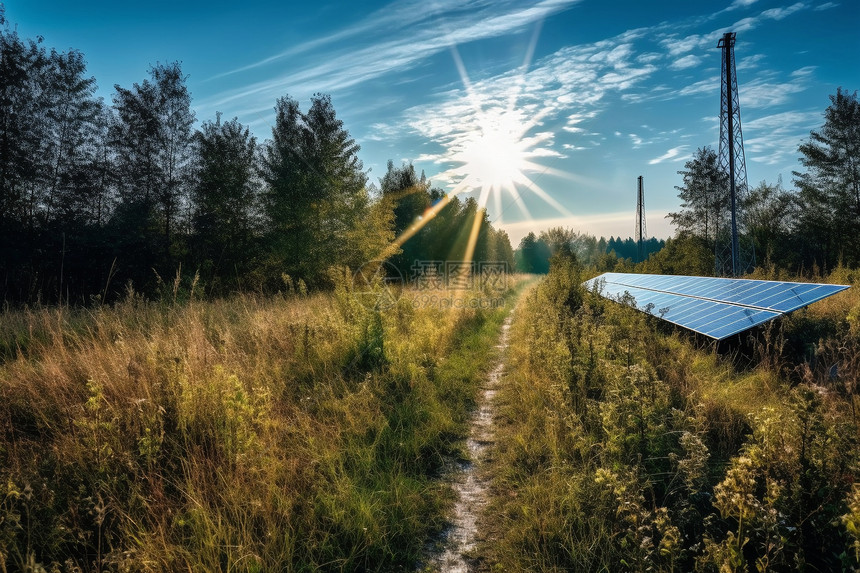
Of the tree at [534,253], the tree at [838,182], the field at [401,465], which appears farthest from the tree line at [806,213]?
the tree at [534,253]

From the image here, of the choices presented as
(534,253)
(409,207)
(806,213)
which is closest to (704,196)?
(806,213)

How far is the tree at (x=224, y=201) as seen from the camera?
23.9m

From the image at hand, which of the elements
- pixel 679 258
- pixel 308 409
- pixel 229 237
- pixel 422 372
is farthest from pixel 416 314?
pixel 679 258

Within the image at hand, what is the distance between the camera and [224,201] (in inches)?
969

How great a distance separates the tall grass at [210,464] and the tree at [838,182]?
3438cm

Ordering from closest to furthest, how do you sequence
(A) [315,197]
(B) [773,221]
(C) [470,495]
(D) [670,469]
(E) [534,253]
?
(D) [670,469]
(C) [470,495]
(A) [315,197]
(B) [773,221]
(E) [534,253]

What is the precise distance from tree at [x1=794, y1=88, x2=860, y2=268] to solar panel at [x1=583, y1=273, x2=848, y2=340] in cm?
2376

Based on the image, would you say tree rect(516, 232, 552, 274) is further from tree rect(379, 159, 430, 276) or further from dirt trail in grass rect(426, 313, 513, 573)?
dirt trail in grass rect(426, 313, 513, 573)

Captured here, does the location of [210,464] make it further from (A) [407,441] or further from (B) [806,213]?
(B) [806,213]

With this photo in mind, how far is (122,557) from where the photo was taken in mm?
2541

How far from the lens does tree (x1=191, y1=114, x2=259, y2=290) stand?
940 inches

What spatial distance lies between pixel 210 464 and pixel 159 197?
953 inches

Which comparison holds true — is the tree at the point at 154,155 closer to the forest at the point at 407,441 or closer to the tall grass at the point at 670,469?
the forest at the point at 407,441

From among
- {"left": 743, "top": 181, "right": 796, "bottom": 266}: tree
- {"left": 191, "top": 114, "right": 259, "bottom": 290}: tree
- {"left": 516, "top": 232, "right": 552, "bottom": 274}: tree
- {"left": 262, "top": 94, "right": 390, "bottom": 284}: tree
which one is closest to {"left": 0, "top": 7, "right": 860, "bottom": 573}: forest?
{"left": 262, "top": 94, "right": 390, "bottom": 284}: tree
